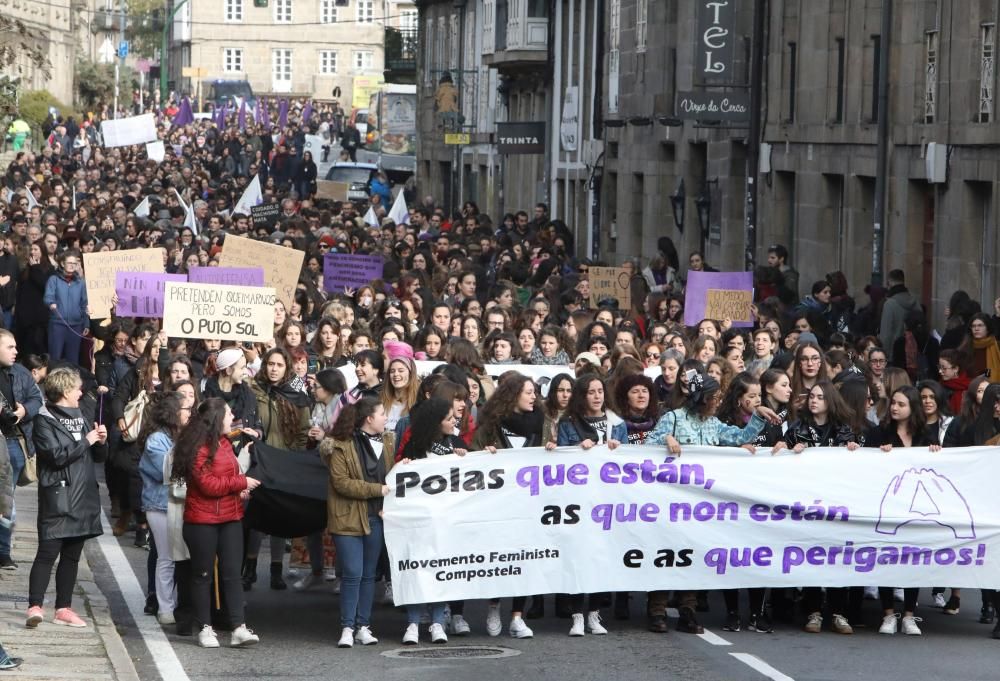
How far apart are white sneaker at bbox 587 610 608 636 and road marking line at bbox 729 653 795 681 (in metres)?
0.90

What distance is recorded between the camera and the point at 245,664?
36.7 feet

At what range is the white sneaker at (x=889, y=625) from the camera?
1210 cm

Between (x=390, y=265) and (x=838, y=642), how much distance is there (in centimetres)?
1352

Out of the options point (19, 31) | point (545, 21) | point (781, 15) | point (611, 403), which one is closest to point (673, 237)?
point (781, 15)

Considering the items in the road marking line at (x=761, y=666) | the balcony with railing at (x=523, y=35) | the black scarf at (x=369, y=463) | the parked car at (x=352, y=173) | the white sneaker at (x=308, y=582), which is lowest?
the white sneaker at (x=308, y=582)

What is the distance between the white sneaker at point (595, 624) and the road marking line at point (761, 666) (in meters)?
0.90

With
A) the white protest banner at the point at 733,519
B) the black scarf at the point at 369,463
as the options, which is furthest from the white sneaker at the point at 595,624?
the black scarf at the point at 369,463

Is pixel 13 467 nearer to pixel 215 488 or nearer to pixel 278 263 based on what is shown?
pixel 215 488

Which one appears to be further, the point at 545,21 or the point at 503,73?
the point at 503,73

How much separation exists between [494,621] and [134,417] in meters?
3.69

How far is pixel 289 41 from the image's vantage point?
135000 millimetres

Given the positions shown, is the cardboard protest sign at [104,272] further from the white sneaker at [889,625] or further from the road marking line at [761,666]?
the road marking line at [761,666]

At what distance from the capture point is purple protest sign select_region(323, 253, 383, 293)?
23328 mm

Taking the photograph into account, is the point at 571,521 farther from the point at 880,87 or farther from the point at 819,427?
the point at 880,87
